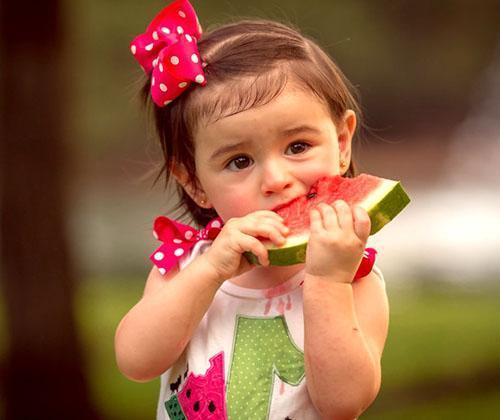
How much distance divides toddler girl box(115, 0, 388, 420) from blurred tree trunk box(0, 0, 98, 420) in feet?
11.1

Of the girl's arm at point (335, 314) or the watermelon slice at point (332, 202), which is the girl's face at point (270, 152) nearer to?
the watermelon slice at point (332, 202)

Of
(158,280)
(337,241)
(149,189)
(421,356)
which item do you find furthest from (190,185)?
(421,356)

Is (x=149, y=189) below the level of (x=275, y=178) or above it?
below

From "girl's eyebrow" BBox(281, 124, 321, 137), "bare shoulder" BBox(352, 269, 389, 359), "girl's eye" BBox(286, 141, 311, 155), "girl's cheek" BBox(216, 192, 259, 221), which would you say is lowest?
"bare shoulder" BBox(352, 269, 389, 359)

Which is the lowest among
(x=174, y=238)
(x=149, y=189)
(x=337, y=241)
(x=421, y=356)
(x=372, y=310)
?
(x=421, y=356)

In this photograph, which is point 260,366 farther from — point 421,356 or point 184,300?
point 421,356

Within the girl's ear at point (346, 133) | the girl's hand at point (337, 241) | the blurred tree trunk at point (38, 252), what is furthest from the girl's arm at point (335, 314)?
the blurred tree trunk at point (38, 252)

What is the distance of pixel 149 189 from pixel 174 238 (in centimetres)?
349

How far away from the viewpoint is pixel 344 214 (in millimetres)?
2307

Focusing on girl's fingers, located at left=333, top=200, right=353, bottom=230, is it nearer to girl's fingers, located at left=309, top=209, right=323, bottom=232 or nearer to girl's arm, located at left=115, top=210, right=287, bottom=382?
girl's fingers, located at left=309, top=209, right=323, bottom=232

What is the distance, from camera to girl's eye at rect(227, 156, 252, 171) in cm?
258

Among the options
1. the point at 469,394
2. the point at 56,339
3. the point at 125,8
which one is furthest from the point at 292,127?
the point at 125,8

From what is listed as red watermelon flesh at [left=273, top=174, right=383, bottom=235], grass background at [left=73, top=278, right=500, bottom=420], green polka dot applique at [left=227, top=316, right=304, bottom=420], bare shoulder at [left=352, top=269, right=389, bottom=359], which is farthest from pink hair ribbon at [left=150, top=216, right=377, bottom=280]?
grass background at [left=73, top=278, right=500, bottom=420]

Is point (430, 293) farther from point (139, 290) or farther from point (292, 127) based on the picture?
point (292, 127)
